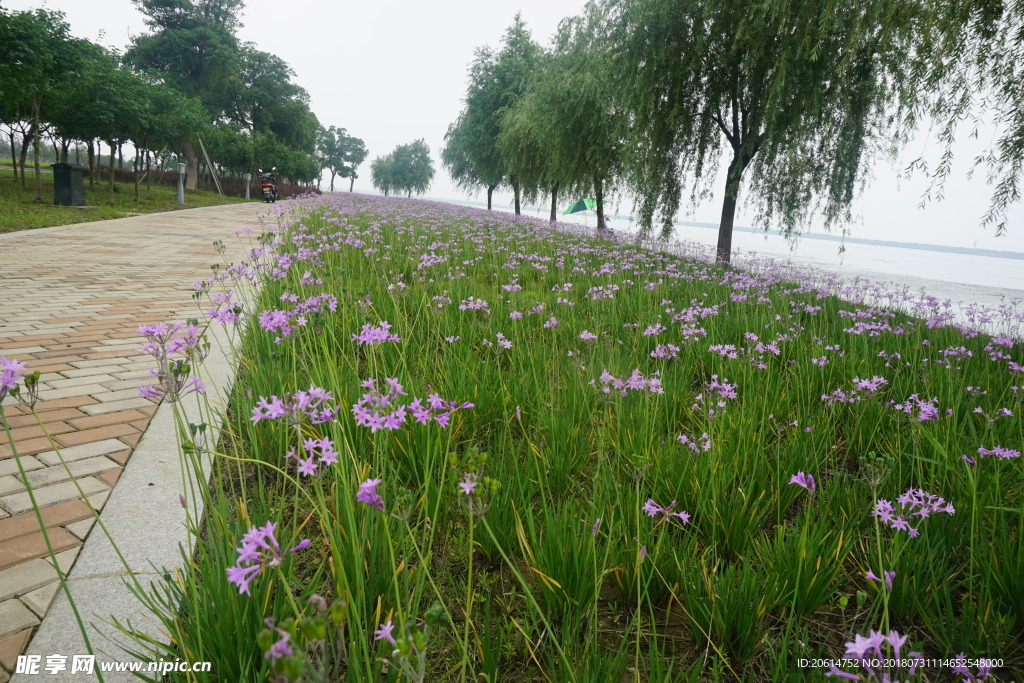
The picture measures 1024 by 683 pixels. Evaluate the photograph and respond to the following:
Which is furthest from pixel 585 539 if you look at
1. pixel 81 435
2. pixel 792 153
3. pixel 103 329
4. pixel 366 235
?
pixel 792 153

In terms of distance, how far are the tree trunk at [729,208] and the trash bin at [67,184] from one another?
20.0 metres

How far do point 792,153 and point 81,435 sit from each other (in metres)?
11.2

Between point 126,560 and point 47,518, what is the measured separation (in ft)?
1.71

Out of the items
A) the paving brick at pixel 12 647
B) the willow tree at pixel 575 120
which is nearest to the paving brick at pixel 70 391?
the paving brick at pixel 12 647

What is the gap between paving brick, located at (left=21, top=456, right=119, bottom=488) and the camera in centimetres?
217

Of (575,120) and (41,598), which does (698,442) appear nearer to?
(41,598)

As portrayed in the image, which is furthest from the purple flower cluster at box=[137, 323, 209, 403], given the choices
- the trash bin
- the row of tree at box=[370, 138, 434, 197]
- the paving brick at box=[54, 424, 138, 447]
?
the row of tree at box=[370, 138, 434, 197]

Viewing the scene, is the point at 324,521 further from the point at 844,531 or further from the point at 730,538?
the point at 844,531

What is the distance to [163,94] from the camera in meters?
24.0

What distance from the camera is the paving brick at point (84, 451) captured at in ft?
7.66

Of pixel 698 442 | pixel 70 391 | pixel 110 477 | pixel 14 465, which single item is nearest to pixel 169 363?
pixel 110 477

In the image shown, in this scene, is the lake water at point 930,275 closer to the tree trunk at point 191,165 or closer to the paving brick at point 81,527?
the paving brick at point 81,527

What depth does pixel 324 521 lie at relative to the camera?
1312mm

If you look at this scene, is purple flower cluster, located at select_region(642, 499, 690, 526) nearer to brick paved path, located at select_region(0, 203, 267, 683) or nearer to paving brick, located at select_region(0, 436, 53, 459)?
brick paved path, located at select_region(0, 203, 267, 683)
